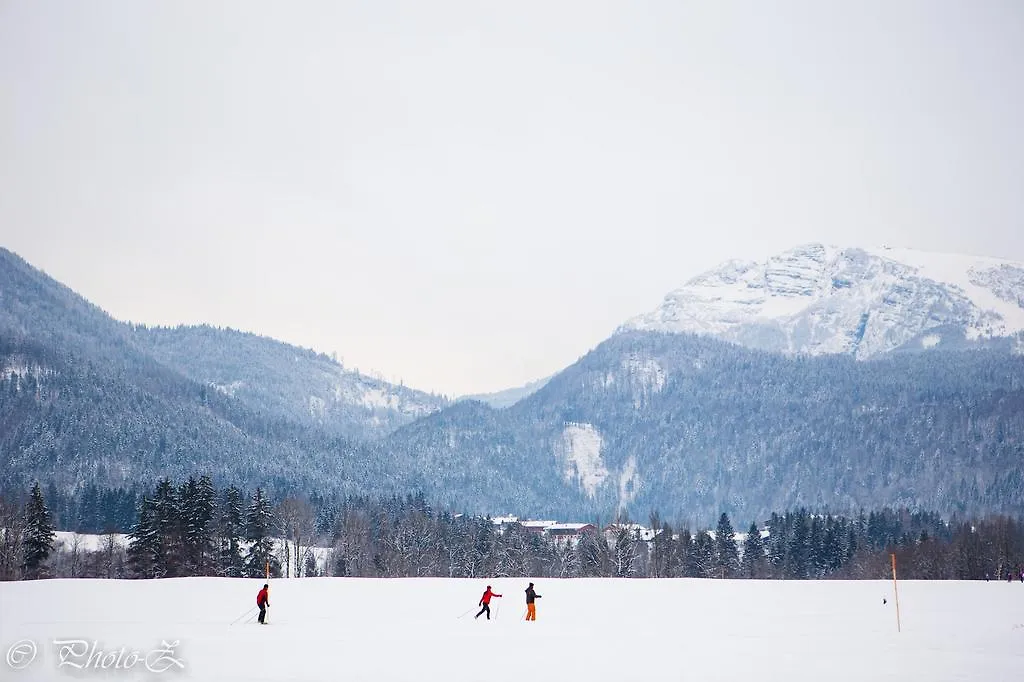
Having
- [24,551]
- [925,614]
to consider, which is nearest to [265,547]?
[24,551]

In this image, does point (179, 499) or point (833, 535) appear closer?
point (179, 499)

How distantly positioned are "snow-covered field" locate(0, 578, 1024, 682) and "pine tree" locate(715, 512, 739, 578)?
212ft

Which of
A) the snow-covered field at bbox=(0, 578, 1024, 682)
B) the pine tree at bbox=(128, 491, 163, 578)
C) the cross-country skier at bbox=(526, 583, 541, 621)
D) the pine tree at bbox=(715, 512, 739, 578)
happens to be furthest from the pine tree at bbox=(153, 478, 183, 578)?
the pine tree at bbox=(715, 512, 739, 578)

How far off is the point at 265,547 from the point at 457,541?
53.8 meters

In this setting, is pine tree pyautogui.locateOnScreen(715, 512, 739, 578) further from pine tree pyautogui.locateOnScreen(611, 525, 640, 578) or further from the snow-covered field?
the snow-covered field

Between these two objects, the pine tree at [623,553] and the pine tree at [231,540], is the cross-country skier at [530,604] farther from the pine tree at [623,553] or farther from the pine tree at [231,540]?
the pine tree at [623,553]

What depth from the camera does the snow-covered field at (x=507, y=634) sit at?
109ft

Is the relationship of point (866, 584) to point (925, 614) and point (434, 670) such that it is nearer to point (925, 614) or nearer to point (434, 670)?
point (925, 614)

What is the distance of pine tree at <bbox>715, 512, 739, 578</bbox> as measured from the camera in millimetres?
135000

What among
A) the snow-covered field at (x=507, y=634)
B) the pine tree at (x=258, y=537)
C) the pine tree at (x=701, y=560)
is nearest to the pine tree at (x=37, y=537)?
the pine tree at (x=258, y=537)

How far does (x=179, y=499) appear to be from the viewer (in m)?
87.6

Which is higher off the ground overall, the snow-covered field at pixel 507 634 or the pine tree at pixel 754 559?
the pine tree at pixel 754 559

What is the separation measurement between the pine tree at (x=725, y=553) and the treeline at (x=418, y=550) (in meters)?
0.27

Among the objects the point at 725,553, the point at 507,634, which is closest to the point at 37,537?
the point at 507,634
